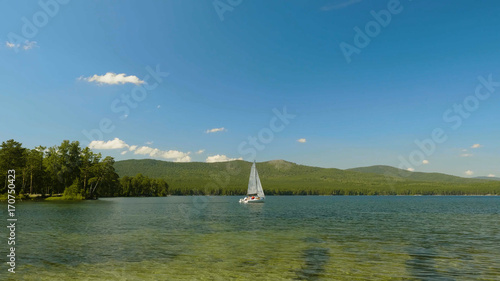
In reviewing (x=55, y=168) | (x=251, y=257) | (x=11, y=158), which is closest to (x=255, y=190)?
(x=55, y=168)

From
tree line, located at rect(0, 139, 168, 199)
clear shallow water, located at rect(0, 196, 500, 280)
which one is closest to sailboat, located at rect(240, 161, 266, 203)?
tree line, located at rect(0, 139, 168, 199)

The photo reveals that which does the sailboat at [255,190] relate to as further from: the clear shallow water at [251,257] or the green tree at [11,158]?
the clear shallow water at [251,257]

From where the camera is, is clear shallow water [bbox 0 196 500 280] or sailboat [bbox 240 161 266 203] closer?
clear shallow water [bbox 0 196 500 280]

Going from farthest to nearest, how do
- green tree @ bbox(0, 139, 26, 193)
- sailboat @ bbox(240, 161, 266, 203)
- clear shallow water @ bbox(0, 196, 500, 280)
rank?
sailboat @ bbox(240, 161, 266, 203), green tree @ bbox(0, 139, 26, 193), clear shallow water @ bbox(0, 196, 500, 280)

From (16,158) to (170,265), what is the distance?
119m

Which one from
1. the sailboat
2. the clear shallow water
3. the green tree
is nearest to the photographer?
the clear shallow water

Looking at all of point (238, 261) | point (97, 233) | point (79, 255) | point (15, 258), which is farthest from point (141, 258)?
point (97, 233)

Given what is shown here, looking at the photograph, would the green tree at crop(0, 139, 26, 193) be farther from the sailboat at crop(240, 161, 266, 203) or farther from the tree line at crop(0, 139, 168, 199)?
the sailboat at crop(240, 161, 266, 203)

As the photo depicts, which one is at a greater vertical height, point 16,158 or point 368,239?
point 16,158

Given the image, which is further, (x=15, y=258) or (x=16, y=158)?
(x=16, y=158)

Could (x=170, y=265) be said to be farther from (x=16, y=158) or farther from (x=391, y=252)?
(x=16, y=158)

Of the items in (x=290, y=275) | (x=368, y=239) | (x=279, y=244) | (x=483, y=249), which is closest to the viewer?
(x=290, y=275)

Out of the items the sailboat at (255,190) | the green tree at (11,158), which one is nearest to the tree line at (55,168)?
the green tree at (11,158)

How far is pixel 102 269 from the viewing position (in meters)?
19.9
